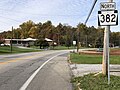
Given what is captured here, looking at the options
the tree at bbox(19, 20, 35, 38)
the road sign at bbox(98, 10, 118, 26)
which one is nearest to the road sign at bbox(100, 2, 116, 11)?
the road sign at bbox(98, 10, 118, 26)

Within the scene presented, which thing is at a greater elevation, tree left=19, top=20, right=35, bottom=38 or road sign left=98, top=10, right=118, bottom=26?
tree left=19, top=20, right=35, bottom=38

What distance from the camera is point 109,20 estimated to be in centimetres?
1123

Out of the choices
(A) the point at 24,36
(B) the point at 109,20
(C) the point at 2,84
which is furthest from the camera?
(A) the point at 24,36

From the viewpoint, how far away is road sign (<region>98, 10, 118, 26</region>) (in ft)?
36.7

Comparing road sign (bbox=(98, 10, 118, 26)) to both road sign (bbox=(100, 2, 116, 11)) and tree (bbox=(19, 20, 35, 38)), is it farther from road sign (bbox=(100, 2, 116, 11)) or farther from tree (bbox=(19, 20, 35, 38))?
tree (bbox=(19, 20, 35, 38))

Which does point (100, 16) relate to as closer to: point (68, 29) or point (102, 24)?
point (102, 24)

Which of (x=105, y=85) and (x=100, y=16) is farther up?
(x=100, y=16)

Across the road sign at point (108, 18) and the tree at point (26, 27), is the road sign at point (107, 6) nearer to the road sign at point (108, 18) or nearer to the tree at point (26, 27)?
the road sign at point (108, 18)

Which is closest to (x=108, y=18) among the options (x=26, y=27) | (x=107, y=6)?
(x=107, y=6)

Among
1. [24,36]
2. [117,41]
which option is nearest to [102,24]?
[24,36]

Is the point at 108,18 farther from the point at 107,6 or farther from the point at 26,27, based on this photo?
the point at 26,27

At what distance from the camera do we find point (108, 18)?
1127cm

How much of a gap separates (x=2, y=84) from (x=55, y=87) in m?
2.26

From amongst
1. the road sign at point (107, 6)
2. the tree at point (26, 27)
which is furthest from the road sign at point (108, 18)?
the tree at point (26, 27)
